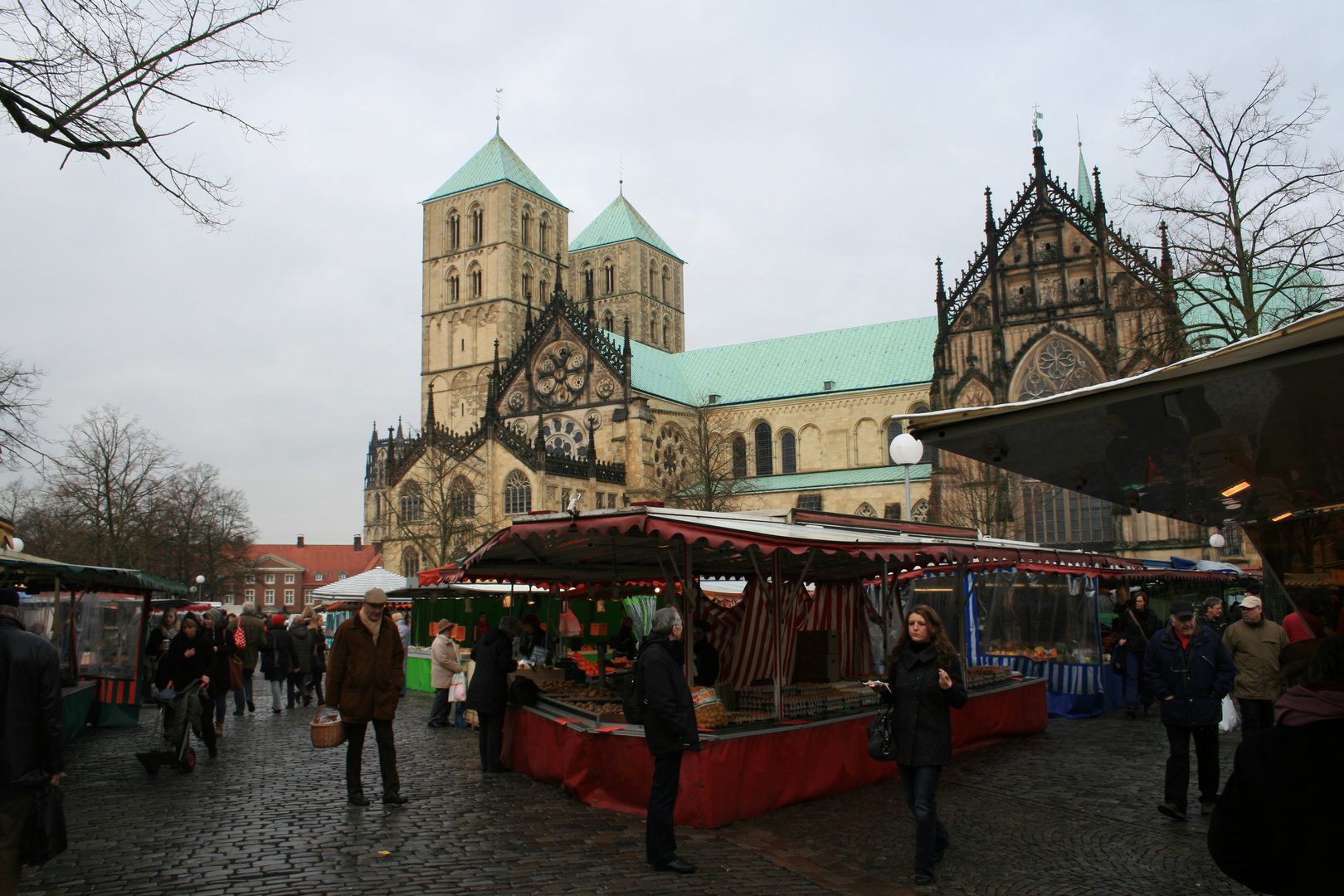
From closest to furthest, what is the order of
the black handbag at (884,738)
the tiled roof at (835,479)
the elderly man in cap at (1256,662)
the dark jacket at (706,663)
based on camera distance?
the black handbag at (884,738) < the elderly man in cap at (1256,662) < the dark jacket at (706,663) < the tiled roof at (835,479)

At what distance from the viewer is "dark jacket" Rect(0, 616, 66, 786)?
15.7 ft

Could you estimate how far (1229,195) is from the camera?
67.6 feet

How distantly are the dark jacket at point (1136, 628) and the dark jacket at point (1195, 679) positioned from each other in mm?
6671

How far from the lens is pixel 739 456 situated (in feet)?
187

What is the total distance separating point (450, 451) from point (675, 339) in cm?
3693

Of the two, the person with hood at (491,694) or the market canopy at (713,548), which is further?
the person with hood at (491,694)

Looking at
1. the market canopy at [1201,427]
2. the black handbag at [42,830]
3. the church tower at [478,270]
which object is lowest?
the black handbag at [42,830]

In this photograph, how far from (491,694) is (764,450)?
47.6 meters

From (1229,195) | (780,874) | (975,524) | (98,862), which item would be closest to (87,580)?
(98,862)

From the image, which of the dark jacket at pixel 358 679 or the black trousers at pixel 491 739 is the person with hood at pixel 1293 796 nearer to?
the dark jacket at pixel 358 679

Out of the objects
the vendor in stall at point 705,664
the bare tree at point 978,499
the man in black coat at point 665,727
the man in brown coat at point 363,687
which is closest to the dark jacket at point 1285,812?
the man in black coat at point 665,727

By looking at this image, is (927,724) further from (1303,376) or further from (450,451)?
(450,451)

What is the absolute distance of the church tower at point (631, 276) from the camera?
3174 inches

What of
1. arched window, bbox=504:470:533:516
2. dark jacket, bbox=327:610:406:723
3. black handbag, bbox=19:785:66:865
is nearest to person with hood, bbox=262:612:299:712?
dark jacket, bbox=327:610:406:723
